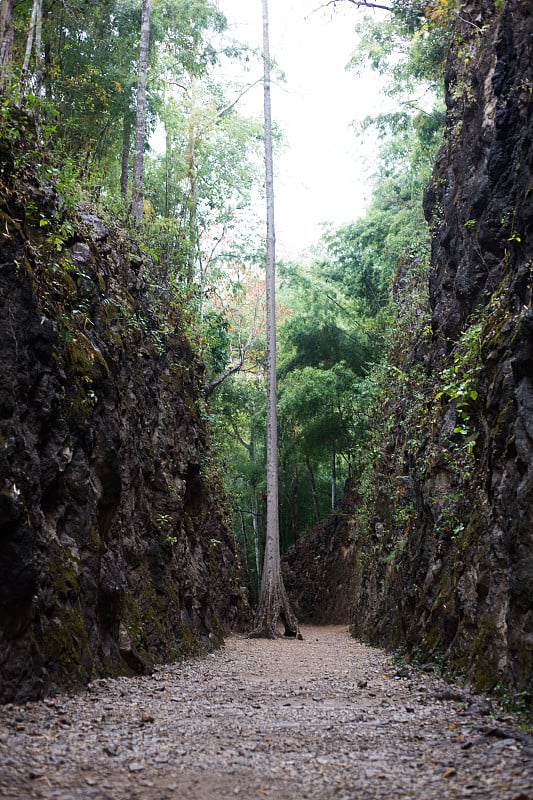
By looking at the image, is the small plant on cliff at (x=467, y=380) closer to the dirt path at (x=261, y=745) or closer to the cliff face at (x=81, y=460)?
the dirt path at (x=261, y=745)

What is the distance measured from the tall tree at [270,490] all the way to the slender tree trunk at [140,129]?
→ 196 inches

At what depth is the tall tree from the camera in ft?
45.0

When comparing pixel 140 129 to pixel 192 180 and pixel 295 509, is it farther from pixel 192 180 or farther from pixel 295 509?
pixel 295 509

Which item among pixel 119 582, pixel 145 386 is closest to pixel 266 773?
pixel 119 582

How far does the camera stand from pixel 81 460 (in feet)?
18.8

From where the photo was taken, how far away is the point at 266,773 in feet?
10.3

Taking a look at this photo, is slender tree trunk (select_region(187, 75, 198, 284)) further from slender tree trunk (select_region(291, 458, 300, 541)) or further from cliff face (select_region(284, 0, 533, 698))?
slender tree trunk (select_region(291, 458, 300, 541))

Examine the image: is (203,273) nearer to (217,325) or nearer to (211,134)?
(217,325)

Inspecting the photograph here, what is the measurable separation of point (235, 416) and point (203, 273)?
6151 millimetres

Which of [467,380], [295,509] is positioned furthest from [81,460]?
[295,509]

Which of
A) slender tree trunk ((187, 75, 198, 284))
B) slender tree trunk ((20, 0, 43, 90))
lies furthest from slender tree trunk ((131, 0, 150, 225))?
slender tree trunk ((187, 75, 198, 284))

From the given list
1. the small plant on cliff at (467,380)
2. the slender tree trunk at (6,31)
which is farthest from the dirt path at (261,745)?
the slender tree trunk at (6,31)

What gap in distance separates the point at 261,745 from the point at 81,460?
2.94 m

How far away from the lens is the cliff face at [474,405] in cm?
462
